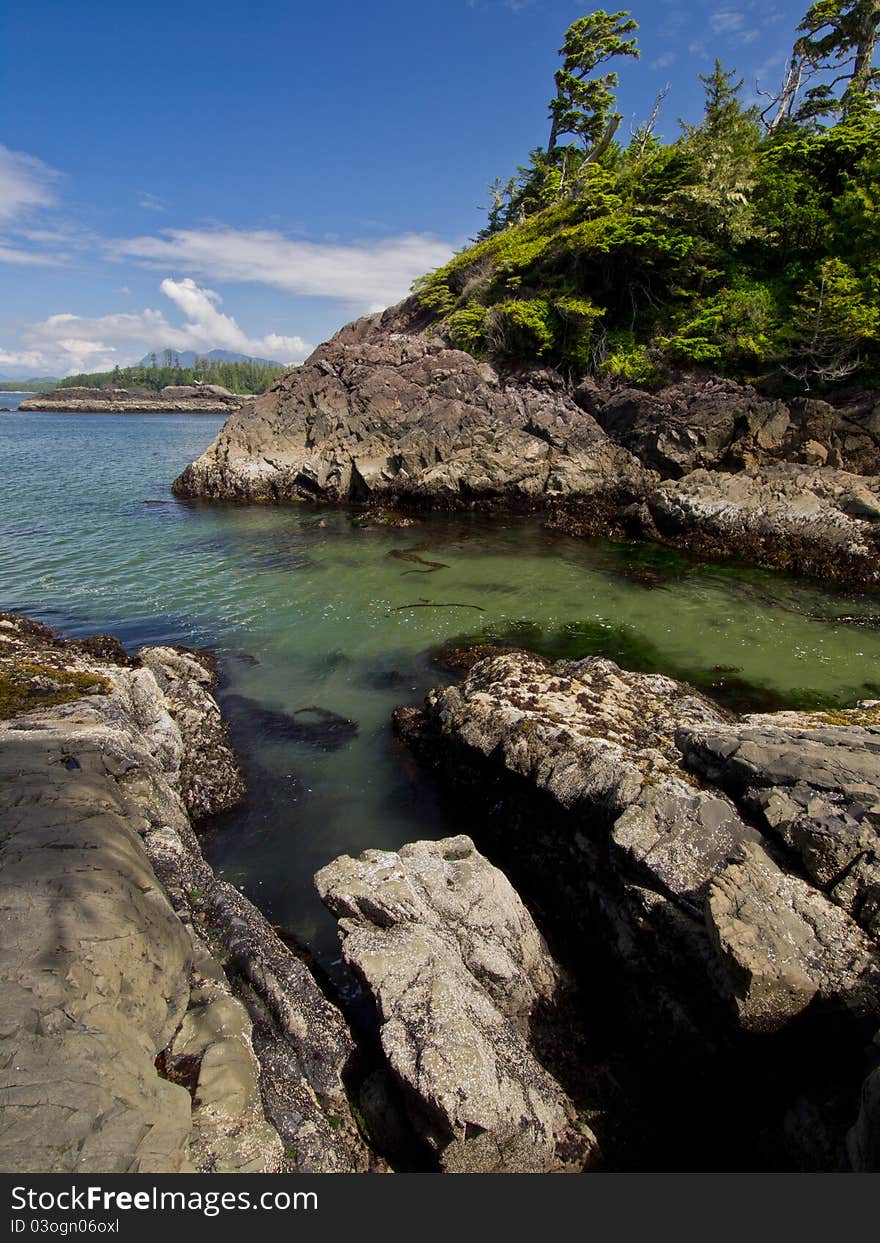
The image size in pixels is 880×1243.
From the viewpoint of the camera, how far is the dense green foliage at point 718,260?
24.3 metres

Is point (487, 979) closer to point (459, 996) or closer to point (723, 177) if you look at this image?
point (459, 996)

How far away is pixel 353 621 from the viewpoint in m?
15.9

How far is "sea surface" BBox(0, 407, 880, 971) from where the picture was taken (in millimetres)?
8836

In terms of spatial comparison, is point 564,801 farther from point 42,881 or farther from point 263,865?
point 42,881

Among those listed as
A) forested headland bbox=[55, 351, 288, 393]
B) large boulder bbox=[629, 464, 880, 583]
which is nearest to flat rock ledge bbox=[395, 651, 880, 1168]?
large boulder bbox=[629, 464, 880, 583]

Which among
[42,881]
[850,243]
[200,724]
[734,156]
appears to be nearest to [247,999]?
[42,881]

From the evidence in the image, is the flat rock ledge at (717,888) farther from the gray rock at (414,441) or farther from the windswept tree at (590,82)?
the windswept tree at (590,82)

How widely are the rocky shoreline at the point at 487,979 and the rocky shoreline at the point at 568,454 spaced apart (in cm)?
1569

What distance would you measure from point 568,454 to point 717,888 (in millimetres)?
25191

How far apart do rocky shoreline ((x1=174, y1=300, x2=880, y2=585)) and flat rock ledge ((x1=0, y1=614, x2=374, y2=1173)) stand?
797 inches

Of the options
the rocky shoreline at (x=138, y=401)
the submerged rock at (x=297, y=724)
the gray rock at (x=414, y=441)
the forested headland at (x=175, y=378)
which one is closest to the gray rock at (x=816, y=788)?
the submerged rock at (x=297, y=724)

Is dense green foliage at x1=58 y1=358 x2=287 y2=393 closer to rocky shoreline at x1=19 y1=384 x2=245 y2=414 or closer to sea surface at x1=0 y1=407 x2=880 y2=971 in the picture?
rocky shoreline at x1=19 y1=384 x2=245 y2=414

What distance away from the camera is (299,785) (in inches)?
370
